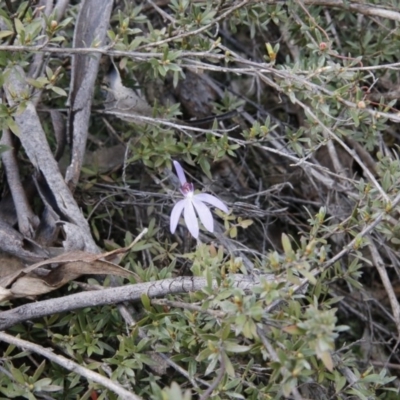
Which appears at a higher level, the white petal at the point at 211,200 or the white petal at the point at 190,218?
the white petal at the point at 211,200

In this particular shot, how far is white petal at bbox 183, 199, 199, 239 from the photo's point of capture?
1.86 metres

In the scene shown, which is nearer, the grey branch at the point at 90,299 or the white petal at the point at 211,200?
the grey branch at the point at 90,299

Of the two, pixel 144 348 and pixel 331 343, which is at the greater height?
pixel 331 343

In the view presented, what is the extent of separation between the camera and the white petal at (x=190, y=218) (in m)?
1.86

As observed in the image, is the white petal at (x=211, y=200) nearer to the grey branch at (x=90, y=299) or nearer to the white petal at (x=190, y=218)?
the white petal at (x=190, y=218)

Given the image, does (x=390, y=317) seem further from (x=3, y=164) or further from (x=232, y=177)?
(x=3, y=164)

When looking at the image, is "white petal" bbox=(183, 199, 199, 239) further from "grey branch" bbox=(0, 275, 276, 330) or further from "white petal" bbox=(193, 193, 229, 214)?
"grey branch" bbox=(0, 275, 276, 330)

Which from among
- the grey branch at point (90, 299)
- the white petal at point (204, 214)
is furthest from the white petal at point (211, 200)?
the grey branch at point (90, 299)

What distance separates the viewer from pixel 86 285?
77.2 inches

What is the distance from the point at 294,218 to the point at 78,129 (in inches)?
33.9

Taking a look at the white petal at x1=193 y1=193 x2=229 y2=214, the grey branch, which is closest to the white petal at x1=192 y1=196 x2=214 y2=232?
the white petal at x1=193 y1=193 x2=229 y2=214

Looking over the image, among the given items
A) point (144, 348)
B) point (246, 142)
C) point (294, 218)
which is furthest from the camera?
point (294, 218)

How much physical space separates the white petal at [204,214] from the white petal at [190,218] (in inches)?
0.6

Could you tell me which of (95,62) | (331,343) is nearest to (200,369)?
(331,343)
